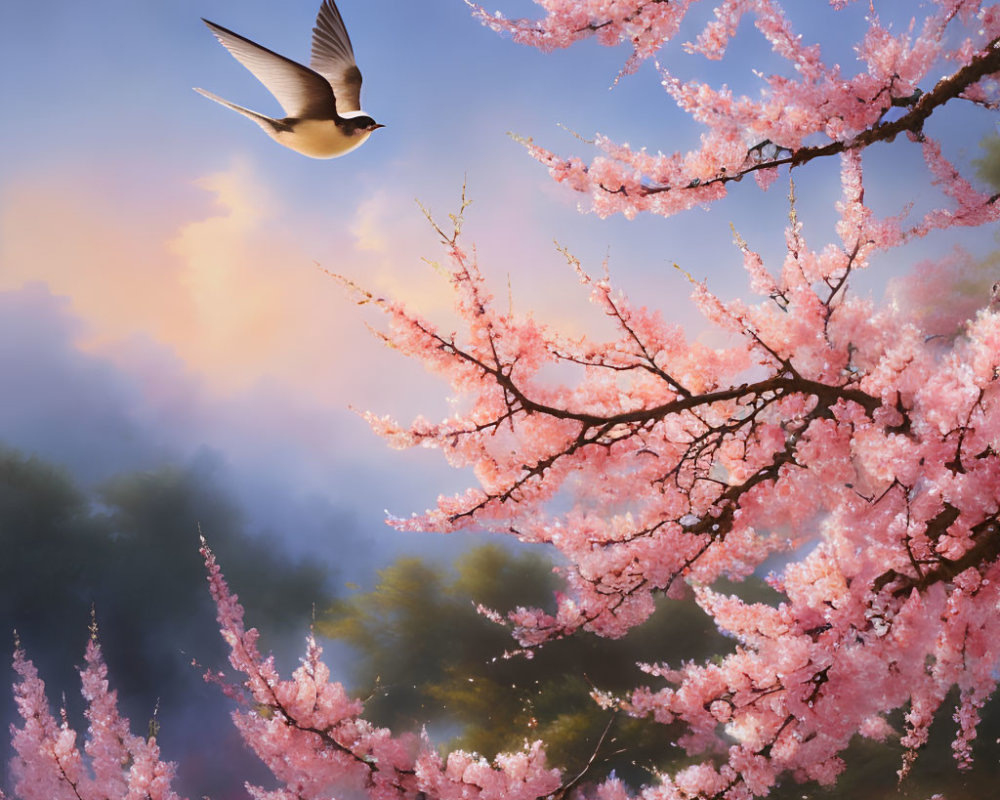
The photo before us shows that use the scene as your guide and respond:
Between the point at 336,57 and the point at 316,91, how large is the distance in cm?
44

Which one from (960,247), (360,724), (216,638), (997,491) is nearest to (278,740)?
(360,724)

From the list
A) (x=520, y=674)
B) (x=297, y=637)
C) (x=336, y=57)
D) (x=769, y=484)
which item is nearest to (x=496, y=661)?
(x=520, y=674)

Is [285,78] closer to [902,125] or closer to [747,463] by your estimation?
[902,125]

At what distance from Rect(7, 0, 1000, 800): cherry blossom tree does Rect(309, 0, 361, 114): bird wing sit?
1.87ft

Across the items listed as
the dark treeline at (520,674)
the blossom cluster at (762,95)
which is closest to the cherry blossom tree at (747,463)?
the blossom cluster at (762,95)

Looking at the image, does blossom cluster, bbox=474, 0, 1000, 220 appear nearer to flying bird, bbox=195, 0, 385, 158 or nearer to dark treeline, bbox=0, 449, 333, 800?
flying bird, bbox=195, 0, 385, 158

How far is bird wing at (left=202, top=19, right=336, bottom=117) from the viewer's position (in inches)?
57.1

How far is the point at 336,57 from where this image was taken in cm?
203

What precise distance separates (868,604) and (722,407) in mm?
904

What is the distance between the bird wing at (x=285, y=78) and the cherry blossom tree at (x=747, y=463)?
0.49 meters

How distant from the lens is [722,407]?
2461 mm

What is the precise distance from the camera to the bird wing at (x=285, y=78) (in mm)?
1451

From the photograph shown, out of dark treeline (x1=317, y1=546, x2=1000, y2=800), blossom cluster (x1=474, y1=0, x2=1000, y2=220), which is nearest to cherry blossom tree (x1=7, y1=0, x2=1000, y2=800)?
blossom cluster (x1=474, y1=0, x2=1000, y2=220)

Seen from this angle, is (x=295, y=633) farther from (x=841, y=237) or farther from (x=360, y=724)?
(x=841, y=237)
